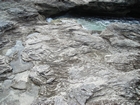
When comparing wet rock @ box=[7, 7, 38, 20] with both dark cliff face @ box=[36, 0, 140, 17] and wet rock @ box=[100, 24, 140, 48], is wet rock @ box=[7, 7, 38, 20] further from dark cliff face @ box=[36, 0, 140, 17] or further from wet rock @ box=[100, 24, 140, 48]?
wet rock @ box=[100, 24, 140, 48]

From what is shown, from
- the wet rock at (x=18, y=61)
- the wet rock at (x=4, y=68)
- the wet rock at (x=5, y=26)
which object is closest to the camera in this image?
the wet rock at (x=4, y=68)

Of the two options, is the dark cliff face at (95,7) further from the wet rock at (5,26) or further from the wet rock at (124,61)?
the wet rock at (124,61)

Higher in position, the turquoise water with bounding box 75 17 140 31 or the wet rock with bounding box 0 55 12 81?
the wet rock with bounding box 0 55 12 81

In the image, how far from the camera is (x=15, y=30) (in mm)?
5035

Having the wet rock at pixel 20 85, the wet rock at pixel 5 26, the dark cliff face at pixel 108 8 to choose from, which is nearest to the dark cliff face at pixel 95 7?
the dark cliff face at pixel 108 8

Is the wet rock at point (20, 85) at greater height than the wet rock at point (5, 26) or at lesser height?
lesser

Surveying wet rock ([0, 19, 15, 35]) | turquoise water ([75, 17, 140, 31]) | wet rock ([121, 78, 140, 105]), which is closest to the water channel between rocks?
wet rock ([0, 19, 15, 35])

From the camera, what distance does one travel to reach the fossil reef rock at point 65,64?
9.12ft

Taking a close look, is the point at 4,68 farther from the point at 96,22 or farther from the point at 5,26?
the point at 96,22

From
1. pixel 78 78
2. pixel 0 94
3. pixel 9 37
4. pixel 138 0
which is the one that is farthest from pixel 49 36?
pixel 138 0

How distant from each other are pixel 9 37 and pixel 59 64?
196 centimetres

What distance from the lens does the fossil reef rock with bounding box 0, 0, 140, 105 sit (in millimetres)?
2781

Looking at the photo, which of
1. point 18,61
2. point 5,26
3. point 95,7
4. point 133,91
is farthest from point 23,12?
point 133,91

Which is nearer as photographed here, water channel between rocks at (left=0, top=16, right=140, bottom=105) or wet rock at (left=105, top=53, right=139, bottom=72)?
water channel between rocks at (left=0, top=16, right=140, bottom=105)
